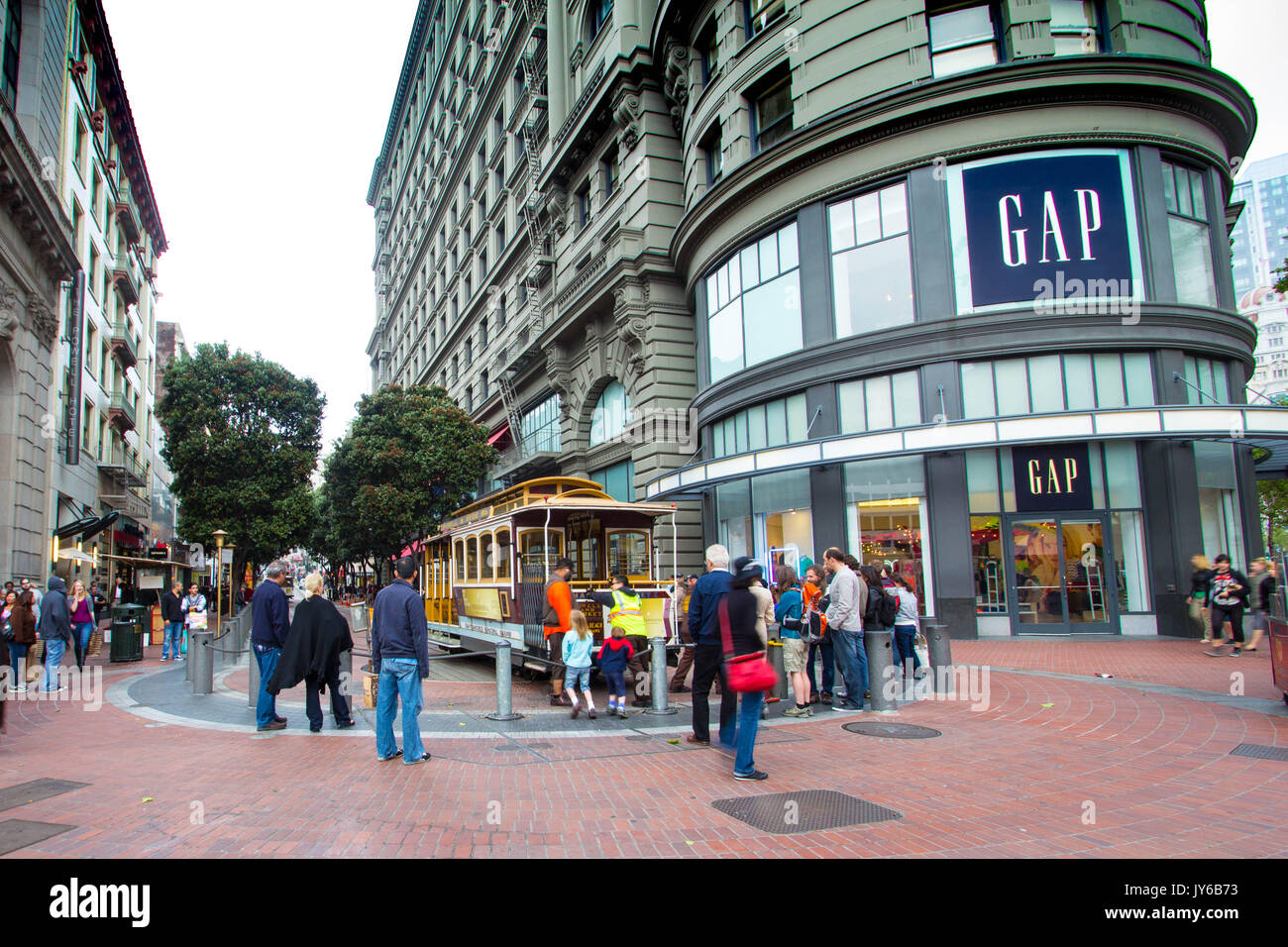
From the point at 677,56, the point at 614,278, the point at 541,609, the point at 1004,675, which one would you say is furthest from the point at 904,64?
the point at 541,609

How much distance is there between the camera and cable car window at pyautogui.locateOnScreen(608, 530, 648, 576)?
13.0 meters

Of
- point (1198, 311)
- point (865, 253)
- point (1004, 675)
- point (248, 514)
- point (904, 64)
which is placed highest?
point (904, 64)

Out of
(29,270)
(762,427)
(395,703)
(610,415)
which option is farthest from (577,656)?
(29,270)

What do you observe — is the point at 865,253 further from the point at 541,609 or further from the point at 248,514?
the point at 248,514

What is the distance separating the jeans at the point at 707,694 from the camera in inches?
263

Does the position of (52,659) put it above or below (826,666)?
above

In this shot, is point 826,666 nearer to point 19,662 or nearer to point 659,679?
point 659,679

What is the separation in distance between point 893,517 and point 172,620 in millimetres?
16568

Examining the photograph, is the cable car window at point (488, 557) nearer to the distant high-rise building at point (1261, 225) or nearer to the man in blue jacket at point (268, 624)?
the man in blue jacket at point (268, 624)

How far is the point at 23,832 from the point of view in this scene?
4953 millimetres

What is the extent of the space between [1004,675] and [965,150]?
11659 millimetres

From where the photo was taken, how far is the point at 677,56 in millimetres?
23328
